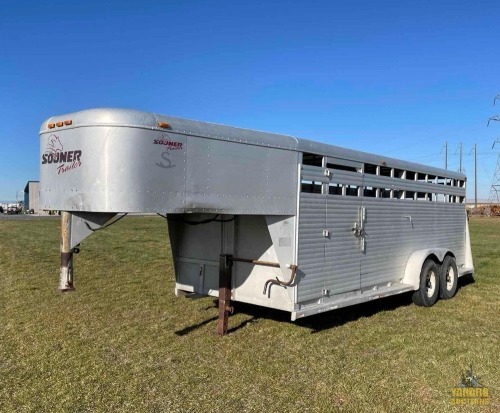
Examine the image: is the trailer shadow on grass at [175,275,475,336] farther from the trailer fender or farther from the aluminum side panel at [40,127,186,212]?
the aluminum side panel at [40,127,186,212]

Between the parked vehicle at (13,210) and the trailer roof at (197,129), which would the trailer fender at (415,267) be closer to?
the trailer roof at (197,129)

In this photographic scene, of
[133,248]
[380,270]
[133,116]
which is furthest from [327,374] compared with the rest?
[133,248]

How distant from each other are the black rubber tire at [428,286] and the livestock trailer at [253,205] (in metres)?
0.02

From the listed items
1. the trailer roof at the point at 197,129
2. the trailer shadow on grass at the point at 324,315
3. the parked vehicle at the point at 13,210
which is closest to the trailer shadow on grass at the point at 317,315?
the trailer shadow on grass at the point at 324,315

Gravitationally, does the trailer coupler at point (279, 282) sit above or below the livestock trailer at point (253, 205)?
below

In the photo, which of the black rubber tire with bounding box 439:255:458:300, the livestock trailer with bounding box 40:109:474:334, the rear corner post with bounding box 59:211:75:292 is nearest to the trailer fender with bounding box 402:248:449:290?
the livestock trailer with bounding box 40:109:474:334

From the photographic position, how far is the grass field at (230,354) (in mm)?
4395

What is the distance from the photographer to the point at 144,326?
6805mm

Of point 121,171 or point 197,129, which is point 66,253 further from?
point 197,129

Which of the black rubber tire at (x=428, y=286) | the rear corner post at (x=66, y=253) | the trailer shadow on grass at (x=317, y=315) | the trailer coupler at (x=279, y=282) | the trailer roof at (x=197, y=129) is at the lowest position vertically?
the trailer shadow on grass at (x=317, y=315)

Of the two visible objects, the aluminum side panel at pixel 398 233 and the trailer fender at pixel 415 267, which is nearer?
the aluminum side panel at pixel 398 233

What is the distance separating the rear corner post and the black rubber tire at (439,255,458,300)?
6197 mm

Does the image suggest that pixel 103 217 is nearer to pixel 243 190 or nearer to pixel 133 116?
pixel 133 116

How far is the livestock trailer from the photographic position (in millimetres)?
4746
